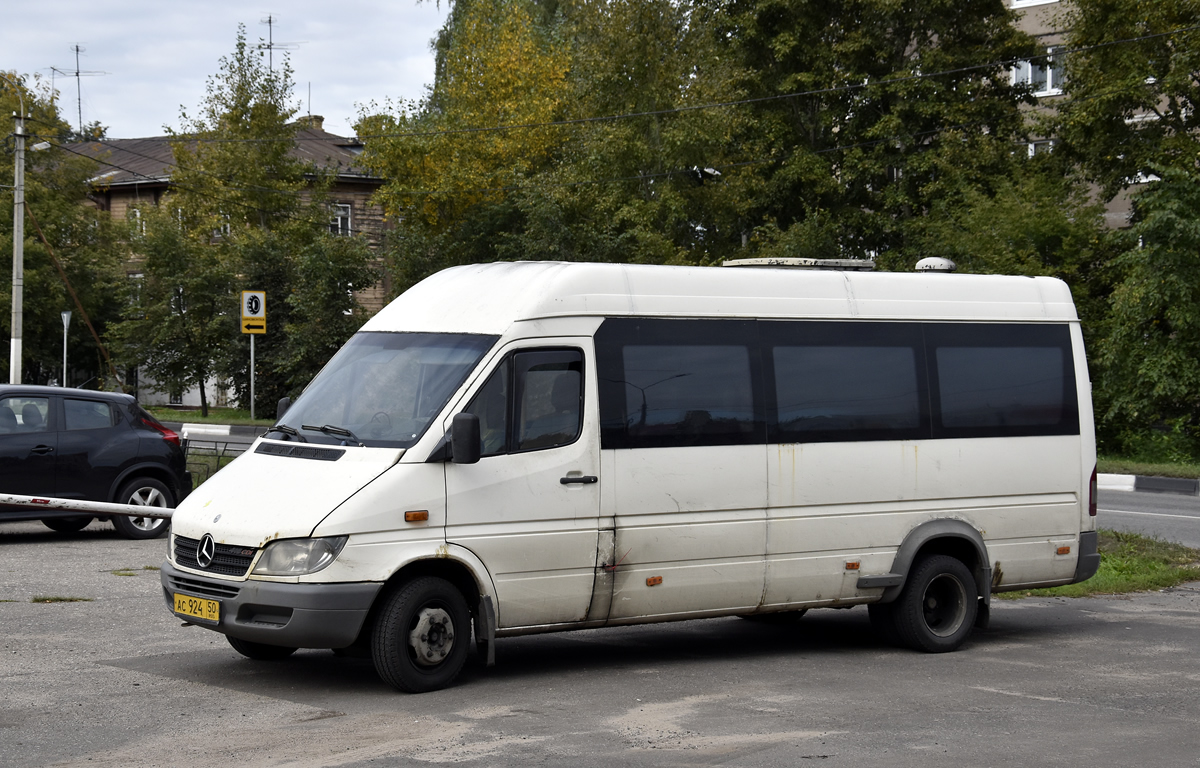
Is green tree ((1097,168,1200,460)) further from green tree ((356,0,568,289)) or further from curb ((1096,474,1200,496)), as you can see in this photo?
green tree ((356,0,568,289))

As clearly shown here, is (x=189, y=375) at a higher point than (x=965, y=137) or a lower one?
lower

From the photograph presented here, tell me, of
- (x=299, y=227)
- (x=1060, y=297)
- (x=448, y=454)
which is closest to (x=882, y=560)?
(x=1060, y=297)

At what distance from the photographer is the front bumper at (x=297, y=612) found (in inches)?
297

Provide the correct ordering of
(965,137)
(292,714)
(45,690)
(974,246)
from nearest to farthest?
1. (292,714)
2. (45,690)
3. (974,246)
4. (965,137)

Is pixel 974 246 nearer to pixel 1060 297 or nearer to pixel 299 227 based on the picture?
pixel 1060 297

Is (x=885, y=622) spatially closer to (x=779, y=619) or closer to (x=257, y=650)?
(x=779, y=619)

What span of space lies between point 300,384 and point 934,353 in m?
29.2

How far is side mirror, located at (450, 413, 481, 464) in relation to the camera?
7840 mm

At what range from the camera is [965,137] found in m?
35.3

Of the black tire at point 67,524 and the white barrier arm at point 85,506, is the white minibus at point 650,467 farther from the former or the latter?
the black tire at point 67,524

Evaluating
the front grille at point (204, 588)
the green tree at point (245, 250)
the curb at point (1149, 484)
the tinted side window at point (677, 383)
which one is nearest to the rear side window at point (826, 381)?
the tinted side window at point (677, 383)

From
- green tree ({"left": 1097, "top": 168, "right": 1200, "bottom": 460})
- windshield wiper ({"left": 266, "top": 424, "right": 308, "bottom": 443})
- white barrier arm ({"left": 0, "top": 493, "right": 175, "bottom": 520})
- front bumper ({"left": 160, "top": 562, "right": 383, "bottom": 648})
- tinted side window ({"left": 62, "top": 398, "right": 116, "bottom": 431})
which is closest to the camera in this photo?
front bumper ({"left": 160, "top": 562, "right": 383, "bottom": 648})

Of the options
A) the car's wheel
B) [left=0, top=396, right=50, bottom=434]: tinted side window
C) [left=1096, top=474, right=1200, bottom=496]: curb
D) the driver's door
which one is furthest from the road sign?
the driver's door

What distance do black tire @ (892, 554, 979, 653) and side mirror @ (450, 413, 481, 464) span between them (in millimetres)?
Answer: 3554
